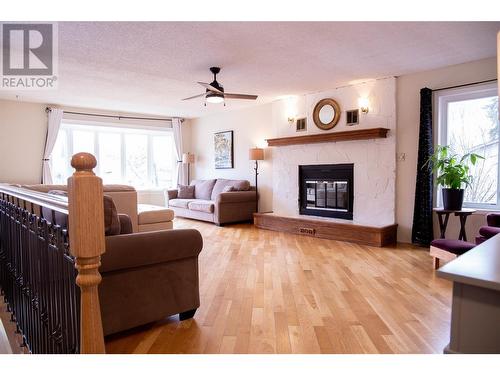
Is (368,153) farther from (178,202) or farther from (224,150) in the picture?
(178,202)

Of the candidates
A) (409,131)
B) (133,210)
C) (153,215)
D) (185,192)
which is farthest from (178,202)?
(409,131)

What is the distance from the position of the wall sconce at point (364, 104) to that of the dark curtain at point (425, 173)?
32.7 inches

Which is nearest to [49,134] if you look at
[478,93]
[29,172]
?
[29,172]

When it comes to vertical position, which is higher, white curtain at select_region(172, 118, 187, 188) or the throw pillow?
white curtain at select_region(172, 118, 187, 188)

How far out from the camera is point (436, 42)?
143 inches

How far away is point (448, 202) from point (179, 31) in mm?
3558

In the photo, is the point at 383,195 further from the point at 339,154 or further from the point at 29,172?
the point at 29,172

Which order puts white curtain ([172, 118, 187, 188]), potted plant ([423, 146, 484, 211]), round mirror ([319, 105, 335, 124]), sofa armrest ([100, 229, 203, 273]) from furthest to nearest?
white curtain ([172, 118, 187, 188]) → round mirror ([319, 105, 335, 124]) → potted plant ([423, 146, 484, 211]) → sofa armrest ([100, 229, 203, 273])

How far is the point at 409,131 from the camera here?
484cm

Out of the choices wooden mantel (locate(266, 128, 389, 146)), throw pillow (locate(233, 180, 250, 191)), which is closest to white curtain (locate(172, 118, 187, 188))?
throw pillow (locate(233, 180, 250, 191))

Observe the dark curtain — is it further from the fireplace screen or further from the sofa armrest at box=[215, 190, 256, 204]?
the sofa armrest at box=[215, 190, 256, 204]

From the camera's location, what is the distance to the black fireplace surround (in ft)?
18.2

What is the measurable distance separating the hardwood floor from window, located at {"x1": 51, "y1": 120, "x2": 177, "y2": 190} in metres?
4.80

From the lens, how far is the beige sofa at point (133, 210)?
13.2ft
